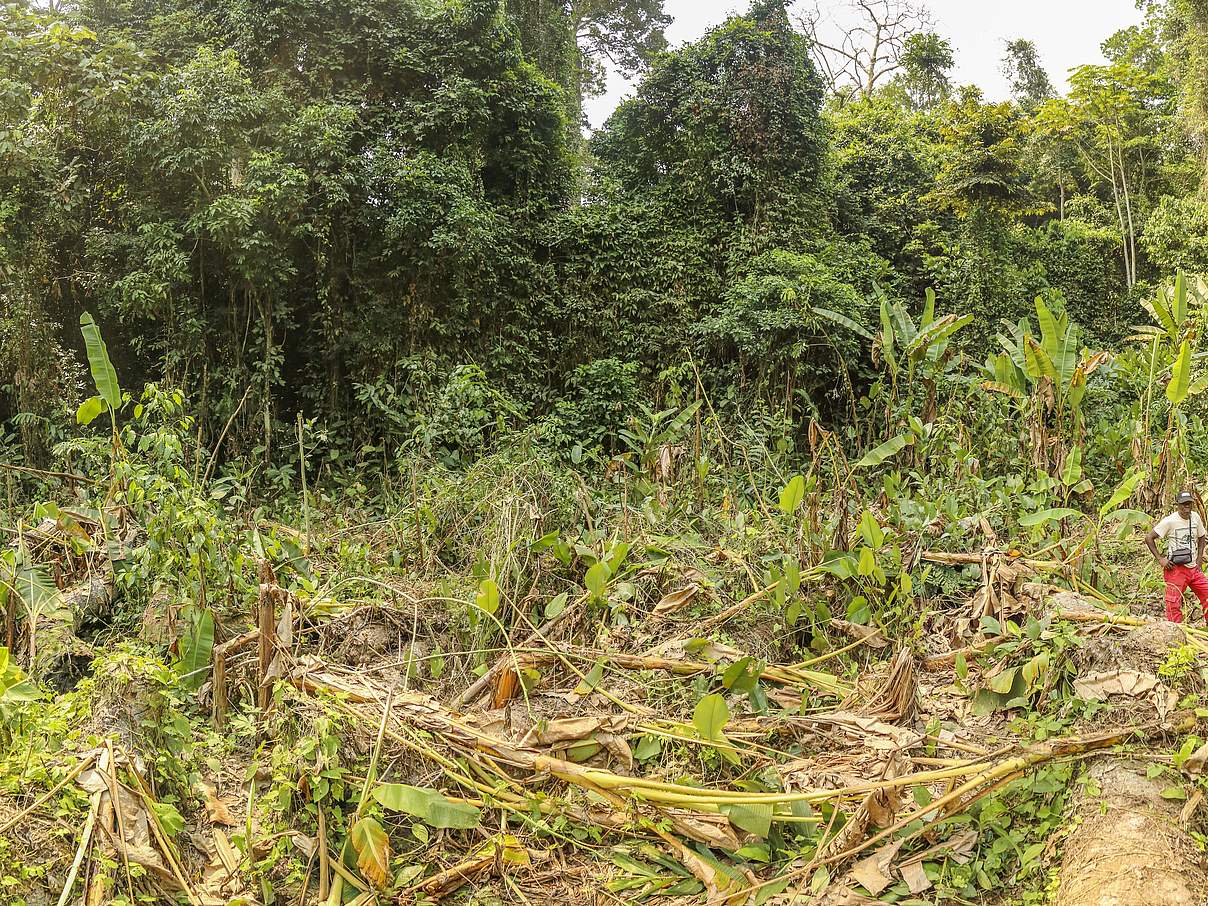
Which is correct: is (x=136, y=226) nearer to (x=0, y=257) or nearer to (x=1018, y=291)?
(x=0, y=257)

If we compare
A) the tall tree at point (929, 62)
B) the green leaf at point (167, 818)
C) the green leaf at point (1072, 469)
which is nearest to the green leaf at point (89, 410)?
the green leaf at point (167, 818)

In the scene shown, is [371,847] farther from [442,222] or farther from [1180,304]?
[442,222]

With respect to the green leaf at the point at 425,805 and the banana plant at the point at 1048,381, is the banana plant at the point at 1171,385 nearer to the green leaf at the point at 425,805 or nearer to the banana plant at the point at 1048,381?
the banana plant at the point at 1048,381

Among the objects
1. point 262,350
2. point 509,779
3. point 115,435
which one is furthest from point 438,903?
point 262,350

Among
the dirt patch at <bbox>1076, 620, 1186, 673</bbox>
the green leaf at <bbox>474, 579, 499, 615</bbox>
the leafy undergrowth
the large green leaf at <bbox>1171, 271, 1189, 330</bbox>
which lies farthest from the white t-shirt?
the green leaf at <bbox>474, 579, 499, 615</bbox>

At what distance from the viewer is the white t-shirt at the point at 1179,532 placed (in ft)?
14.2

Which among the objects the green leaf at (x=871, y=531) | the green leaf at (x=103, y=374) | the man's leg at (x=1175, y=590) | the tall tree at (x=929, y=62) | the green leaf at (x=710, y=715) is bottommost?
the man's leg at (x=1175, y=590)

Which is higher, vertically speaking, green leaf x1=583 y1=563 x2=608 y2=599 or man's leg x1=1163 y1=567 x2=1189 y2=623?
green leaf x1=583 y1=563 x2=608 y2=599

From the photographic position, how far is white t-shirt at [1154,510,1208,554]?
4.34 meters

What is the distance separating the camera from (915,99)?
1769 centimetres

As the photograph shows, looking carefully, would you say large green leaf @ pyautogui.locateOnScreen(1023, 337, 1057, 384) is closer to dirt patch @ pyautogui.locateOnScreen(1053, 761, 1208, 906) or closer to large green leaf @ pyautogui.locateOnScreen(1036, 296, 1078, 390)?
→ large green leaf @ pyautogui.locateOnScreen(1036, 296, 1078, 390)

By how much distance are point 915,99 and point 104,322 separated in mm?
16159

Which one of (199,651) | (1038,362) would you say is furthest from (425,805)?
(1038,362)

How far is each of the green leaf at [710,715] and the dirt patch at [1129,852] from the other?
109 centimetres
